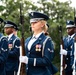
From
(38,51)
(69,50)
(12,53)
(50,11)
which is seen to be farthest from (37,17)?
(50,11)

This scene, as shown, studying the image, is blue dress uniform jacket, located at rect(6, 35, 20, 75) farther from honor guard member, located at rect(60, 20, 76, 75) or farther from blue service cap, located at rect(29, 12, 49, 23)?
blue service cap, located at rect(29, 12, 49, 23)

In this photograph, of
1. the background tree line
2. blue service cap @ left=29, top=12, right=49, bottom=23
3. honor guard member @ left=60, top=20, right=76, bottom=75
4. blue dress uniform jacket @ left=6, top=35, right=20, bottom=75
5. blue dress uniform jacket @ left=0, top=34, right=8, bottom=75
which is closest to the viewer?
blue dress uniform jacket @ left=0, top=34, right=8, bottom=75

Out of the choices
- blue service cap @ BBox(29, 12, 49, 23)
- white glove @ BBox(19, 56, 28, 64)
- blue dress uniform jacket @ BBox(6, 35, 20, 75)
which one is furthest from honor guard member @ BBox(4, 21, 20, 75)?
white glove @ BBox(19, 56, 28, 64)

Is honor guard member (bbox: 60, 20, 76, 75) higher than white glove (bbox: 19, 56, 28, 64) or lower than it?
lower

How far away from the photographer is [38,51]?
7.71m

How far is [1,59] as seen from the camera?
7.49 meters

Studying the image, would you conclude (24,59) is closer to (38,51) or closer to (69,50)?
(38,51)

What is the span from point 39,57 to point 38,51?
0.35 ft

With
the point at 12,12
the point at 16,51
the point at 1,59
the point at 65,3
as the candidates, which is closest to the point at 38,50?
the point at 1,59

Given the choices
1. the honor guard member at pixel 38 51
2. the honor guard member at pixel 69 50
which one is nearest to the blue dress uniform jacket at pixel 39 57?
the honor guard member at pixel 38 51

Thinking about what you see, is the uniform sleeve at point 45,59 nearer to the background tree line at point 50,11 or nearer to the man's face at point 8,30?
the man's face at point 8,30

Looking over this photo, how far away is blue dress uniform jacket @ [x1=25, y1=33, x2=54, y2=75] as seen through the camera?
24.9 ft

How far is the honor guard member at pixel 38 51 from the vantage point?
759cm

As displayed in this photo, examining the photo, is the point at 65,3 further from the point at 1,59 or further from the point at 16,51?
the point at 1,59
